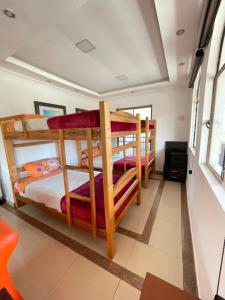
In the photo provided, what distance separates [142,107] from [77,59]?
2640 mm

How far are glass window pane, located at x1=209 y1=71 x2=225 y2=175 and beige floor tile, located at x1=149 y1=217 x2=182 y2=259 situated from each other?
112cm

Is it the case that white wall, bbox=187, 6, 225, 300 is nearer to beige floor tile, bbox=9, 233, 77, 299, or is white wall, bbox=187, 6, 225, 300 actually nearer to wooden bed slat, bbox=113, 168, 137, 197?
wooden bed slat, bbox=113, 168, 137, 197

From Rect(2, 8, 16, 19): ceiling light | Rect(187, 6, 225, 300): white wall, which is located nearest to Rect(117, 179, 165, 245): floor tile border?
Rect(187, 6, 225, 300): white wall

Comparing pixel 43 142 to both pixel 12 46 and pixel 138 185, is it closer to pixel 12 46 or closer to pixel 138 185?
pixel 12 46

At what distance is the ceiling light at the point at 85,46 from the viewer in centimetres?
192

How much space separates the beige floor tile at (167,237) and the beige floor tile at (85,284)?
69cm

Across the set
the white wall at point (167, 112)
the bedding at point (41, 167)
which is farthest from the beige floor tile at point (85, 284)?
the white wall at point (167, 112)

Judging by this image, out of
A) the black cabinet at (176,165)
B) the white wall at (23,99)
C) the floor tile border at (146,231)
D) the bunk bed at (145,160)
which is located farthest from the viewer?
the black cabinet at (176,165)

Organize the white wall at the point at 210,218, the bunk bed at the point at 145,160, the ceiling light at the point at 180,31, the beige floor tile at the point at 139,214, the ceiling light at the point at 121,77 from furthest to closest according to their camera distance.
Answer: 1. the ceiling light at the point at 121,77
2. the bunk bed at the point at 145,160
3. the beige floor tile at the point at 139,214
4. the ceiling light at the point at 180,31
5. the white wall at the point at 210,218

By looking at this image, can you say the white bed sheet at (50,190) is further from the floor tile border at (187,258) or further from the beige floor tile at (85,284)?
the floor tile border at (187,258)

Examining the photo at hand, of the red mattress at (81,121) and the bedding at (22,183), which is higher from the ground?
the red mattress at (81,121)

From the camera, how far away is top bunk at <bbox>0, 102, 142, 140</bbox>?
1.32 m

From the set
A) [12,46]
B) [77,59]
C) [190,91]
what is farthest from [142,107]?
[12,46]

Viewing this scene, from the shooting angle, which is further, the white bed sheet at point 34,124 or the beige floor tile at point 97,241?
the white bed sheet at point 34,124
